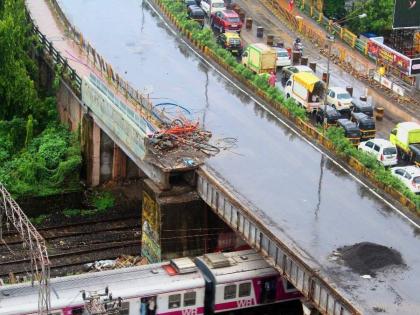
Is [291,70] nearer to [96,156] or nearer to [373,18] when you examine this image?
[373,18]

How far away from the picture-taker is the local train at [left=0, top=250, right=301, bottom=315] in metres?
42.1

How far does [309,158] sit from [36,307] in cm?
1628

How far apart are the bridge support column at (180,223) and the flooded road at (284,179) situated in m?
2.06

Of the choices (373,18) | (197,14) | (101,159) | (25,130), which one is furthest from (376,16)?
(25,130)

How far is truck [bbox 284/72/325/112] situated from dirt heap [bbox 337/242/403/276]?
2560cm

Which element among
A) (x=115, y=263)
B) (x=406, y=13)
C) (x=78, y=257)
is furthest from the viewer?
(x=406, y=13)

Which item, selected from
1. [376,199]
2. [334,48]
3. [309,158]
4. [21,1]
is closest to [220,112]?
[309,158]

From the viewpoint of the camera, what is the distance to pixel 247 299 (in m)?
44.8

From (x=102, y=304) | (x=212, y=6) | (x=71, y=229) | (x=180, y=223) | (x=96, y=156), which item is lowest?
(x=71, y=229)

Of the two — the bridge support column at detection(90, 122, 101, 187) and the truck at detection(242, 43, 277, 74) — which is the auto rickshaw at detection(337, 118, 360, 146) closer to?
the truck at detection(242, 43, 277, 74)

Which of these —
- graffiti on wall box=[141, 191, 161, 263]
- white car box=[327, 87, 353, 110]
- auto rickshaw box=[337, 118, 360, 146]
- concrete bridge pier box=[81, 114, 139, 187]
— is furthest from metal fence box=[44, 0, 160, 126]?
white car box=[327, 87, 353, 110]

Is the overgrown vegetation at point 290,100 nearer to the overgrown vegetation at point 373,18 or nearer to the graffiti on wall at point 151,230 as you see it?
the overgrown vegetation at point 373,18

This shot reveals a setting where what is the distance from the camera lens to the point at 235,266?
147 ft

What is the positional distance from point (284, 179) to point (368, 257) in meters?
8.35
